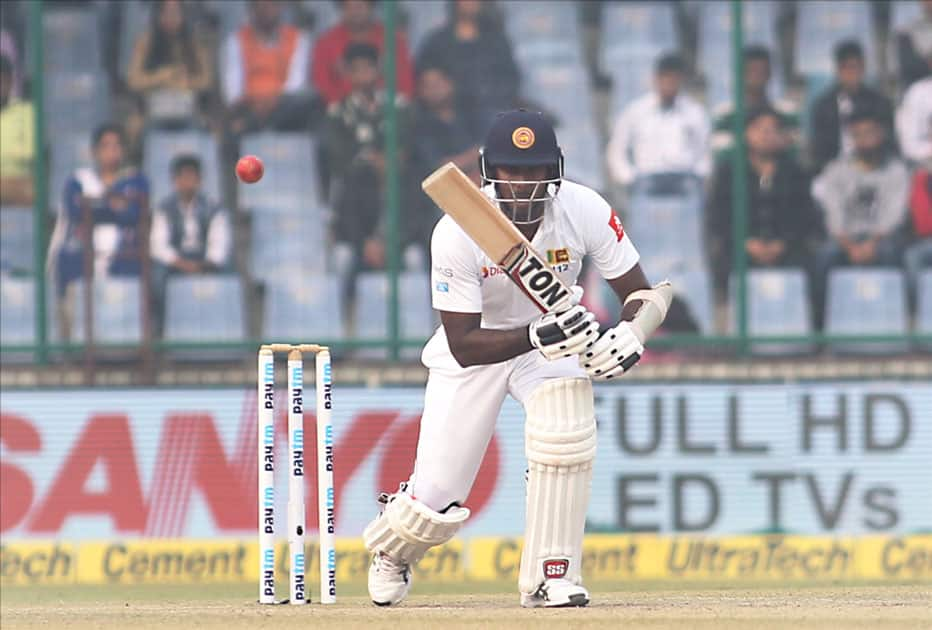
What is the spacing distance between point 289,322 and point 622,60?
7.20 feet

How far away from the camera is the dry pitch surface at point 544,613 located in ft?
18.5

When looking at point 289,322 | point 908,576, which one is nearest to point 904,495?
point 908,576

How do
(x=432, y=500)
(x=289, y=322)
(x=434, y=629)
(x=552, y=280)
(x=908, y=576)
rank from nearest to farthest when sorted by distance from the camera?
(x=434, y=629) < (x=552, y=280) < (x=432, y=500) < (x=908, y=576) < (x=289, y=322)

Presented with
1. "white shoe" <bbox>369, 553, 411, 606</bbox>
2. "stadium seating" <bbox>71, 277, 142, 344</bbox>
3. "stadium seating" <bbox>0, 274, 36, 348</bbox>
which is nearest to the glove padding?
"white shoe" <bbox>369, 553, 411, 606</bbox>

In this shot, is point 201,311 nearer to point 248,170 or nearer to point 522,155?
point 248,170

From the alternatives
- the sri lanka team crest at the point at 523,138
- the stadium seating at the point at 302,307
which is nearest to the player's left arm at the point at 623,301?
the sri lanka team crest at the point at 523,138

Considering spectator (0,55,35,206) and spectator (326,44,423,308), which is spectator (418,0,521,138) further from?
spectator (0,55,35,206)

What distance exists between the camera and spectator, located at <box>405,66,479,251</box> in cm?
1009

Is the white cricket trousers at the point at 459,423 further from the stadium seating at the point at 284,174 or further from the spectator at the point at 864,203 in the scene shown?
the spectator at the point at 864,203

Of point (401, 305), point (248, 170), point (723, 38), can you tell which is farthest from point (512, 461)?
point (248, 170)

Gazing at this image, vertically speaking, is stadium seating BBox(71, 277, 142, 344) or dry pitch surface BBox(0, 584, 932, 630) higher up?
stadium seating BBox(71, 277, 142, 344)

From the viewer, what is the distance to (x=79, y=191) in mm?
10086

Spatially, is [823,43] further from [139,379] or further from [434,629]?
[434,629]

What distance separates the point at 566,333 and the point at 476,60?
447cm
